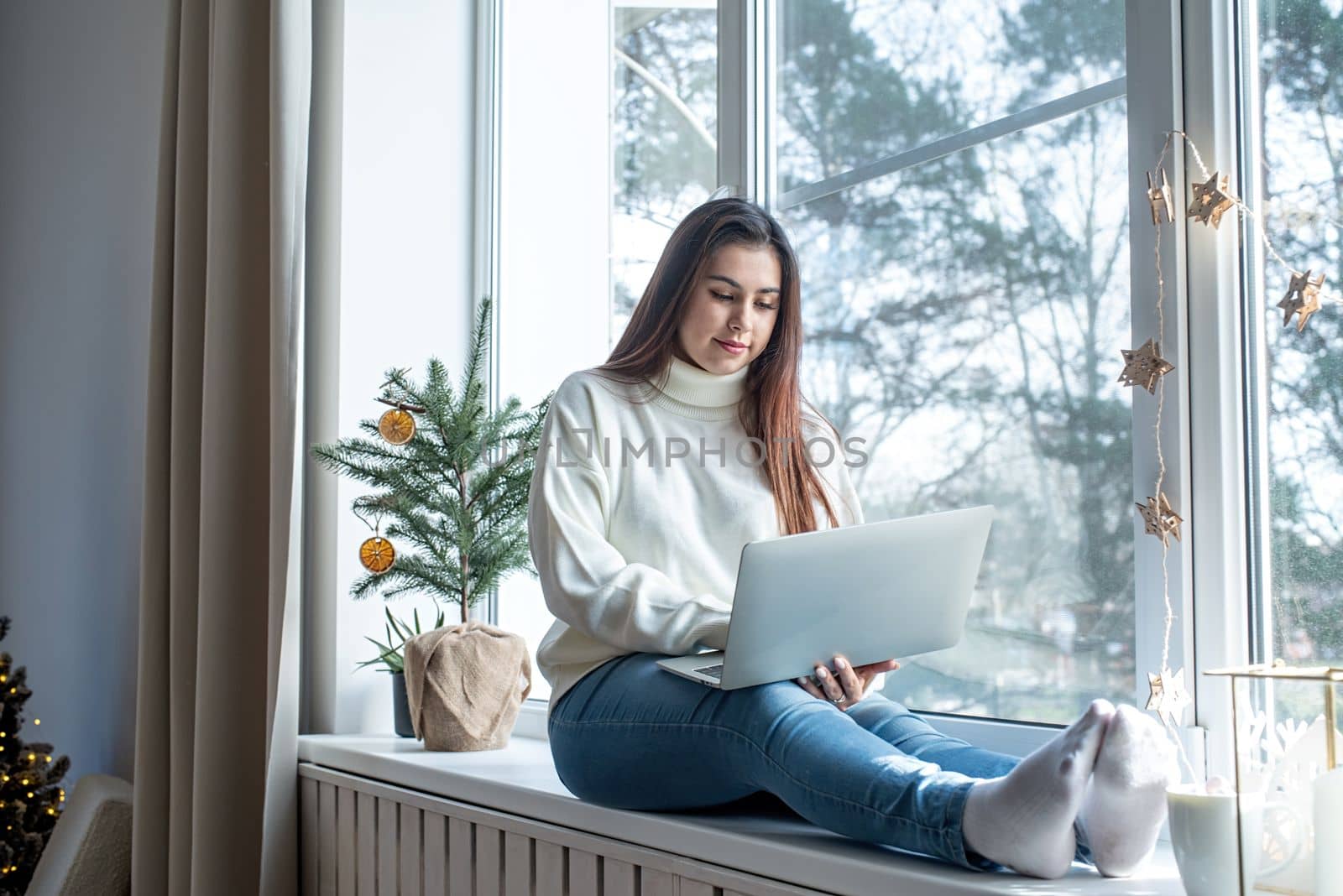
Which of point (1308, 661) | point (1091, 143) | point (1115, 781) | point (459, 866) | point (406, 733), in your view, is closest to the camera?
point (1115, 781)

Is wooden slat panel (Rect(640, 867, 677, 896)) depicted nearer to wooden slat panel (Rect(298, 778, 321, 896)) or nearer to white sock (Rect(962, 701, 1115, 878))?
white sock (Rect(962, 701, 1115, 878))

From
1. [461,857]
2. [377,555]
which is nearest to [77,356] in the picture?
[377,555]

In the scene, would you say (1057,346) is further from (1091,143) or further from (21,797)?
(21,797)

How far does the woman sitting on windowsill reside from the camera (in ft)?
3.04

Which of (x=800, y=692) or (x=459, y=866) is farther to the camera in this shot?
(x=459, y=866)

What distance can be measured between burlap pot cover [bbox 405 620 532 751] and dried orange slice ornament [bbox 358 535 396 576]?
145 millimetres

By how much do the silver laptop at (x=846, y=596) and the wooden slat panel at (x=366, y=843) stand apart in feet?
2.28

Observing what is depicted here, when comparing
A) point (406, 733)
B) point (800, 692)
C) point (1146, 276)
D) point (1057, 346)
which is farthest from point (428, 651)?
point (1146, 276)

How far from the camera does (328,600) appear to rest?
2014 mm

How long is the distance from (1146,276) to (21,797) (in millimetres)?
2193

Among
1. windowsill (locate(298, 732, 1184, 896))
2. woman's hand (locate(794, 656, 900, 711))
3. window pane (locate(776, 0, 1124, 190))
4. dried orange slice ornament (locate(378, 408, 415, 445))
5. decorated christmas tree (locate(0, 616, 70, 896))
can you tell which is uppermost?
window pane (locate(776, 0, 1124, 190))

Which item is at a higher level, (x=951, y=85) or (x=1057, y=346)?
(x=951, y=85)

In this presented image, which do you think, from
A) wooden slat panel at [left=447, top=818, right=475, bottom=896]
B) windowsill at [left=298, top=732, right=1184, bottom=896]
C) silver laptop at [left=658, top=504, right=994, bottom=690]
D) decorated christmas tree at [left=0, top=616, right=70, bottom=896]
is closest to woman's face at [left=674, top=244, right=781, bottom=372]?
silver laptop at [left=658, top=504, right=994, bottom=690]

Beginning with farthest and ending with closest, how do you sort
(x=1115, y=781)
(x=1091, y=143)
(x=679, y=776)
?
(x=1091, y=143)
(x=679, y=776)
(x=1115, y=781)
